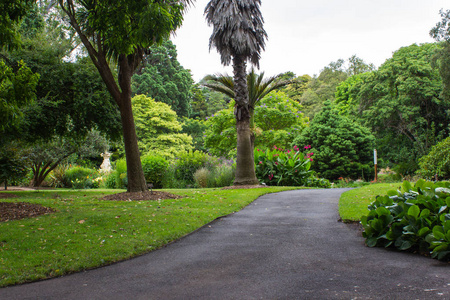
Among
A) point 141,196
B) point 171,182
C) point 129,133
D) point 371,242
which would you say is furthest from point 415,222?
point 171,182

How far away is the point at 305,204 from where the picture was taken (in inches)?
376

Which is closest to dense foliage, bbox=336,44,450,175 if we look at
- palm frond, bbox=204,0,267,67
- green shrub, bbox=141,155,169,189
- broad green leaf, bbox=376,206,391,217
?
palm frond, bbox=204,0,267,67

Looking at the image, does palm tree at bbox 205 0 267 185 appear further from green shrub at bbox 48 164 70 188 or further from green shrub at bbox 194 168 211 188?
green shrub at bbox 48 164 70 188

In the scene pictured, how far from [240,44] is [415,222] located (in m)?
11.3

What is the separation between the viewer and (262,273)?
4246mm

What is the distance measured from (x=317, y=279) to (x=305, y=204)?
5656mm

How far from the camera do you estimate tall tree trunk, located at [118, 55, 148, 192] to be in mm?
11273

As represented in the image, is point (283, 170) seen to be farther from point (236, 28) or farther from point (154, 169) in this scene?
point (236, 28)

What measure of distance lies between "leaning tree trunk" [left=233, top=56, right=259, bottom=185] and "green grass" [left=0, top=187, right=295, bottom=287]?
5.85m

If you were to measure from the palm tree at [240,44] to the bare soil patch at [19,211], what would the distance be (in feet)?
27.4

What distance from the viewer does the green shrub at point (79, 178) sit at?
2172 cm

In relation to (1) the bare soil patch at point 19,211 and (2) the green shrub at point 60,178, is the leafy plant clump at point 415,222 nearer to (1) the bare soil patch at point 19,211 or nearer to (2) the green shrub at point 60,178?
(1) the bare soil patch at point 19,211

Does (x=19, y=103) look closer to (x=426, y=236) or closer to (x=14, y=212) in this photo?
(x=14, y=212)

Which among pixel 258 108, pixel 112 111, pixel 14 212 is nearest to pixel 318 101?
pixel 258 108
